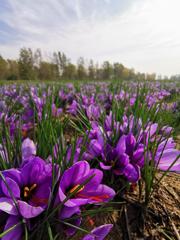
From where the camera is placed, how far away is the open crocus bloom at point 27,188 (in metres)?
0.39

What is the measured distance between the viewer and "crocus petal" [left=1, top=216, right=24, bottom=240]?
1.26 ft

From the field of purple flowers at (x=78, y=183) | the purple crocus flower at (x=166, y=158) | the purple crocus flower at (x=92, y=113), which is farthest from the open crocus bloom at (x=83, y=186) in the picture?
the purple crocus flower at (x=92, y=113)

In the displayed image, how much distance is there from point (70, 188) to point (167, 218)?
0.43 metres

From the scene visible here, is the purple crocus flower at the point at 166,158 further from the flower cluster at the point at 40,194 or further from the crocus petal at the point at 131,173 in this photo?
the flower cluster at the point at 40,194

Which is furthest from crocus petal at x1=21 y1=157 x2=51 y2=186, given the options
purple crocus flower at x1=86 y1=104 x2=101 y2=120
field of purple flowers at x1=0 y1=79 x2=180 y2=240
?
purple crocus flower at x1=86 y1=104 x2=101 y2=120

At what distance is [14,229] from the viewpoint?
390mm

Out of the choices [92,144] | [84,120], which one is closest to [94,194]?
[92,144]

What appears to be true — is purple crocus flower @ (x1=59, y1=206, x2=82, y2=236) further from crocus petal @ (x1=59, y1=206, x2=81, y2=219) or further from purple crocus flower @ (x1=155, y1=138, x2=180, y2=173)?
purple crocus flower @ (x1=155, y1=138, x2=180, y2=173)

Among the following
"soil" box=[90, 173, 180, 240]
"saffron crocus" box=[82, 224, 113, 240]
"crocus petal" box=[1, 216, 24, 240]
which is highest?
"crocus petal" box=[1, 216, 24, 240]

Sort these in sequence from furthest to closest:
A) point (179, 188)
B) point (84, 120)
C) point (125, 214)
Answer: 1. point (84, 120)
2. point (179, 188)
3. point (125, 214)

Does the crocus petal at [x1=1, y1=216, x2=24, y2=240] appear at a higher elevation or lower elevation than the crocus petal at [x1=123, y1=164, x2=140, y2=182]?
lower

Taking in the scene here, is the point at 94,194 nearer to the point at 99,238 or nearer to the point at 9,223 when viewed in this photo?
the point at 99,238

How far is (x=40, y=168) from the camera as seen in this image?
17.9 inches

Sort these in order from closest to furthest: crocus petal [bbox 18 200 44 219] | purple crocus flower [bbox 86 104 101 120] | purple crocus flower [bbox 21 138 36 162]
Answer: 1. crocus petal [bbox 18 200 44 219]
2. purple crocus flower [bbox 21 138 36 162]
3. purple crocus flower [bbox 86 104 101 120]
